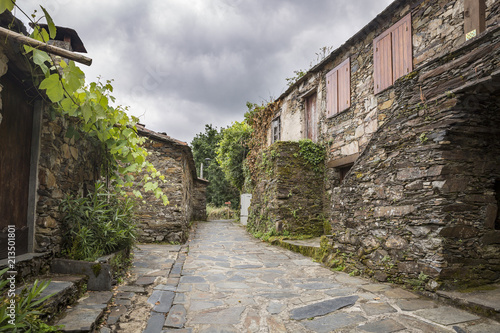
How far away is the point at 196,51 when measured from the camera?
6.54 m

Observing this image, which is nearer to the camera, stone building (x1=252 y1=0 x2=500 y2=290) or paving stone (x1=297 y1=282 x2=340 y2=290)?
stone building (x1=252 y1=0 x2=500 y2=290)

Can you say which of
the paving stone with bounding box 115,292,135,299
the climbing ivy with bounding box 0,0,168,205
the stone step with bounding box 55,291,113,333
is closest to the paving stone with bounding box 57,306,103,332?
the stone step with bounding box 55,291,113,333

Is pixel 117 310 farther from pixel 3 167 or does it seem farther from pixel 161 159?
pixel 161 159

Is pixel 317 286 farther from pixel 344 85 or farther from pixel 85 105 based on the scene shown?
pixel 344 85

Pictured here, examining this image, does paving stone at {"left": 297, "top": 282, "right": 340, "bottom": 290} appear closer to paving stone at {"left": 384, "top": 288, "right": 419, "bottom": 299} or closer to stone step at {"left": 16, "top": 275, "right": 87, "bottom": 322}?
paving stone at {"left": 384, "top": 288, "right": 419, "bottom": 299}

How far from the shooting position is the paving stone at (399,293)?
3.30 meters

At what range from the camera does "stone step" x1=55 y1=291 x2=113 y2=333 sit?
2.26 metres

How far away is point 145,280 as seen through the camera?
411 cm

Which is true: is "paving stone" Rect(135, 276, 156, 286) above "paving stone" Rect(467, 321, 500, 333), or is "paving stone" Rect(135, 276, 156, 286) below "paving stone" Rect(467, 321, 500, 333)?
below

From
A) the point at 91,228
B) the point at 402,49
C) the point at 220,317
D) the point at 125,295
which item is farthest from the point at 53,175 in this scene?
the point at 402,49

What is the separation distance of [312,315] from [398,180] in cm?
198

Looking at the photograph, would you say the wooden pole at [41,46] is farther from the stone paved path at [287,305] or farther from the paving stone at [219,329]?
the paving stone at [219,329]

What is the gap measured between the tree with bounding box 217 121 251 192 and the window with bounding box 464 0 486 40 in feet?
31.6

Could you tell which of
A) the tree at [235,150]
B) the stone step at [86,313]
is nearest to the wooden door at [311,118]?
the tree at [235,150]
